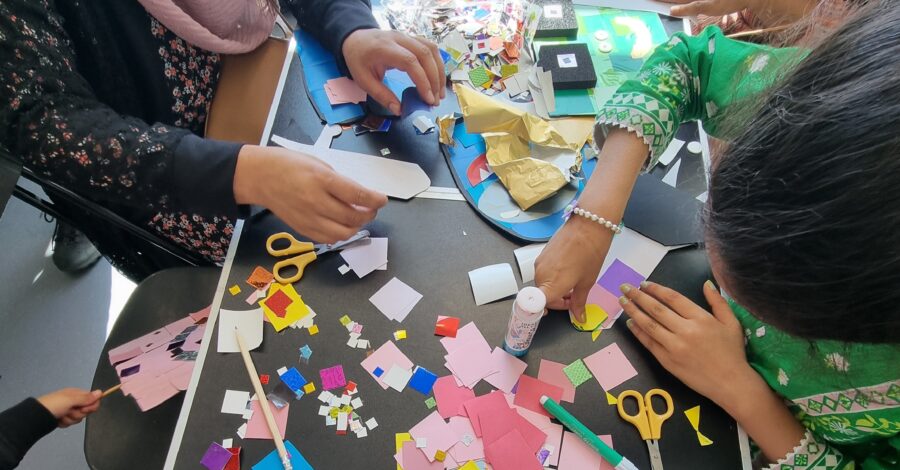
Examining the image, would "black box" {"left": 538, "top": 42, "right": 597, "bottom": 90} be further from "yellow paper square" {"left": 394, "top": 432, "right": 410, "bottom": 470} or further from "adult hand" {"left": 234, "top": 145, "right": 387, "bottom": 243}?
"yellow paper square" {"left": 394, "top": 432, "right": 410, "bottom": 470}

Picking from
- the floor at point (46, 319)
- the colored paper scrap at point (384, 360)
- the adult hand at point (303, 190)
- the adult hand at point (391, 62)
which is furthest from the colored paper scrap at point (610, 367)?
the floor at point (46, 319)

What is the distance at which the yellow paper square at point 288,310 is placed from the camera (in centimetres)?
67

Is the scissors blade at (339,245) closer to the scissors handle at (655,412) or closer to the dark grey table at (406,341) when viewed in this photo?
the dark grey table at (406,341)

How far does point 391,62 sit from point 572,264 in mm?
425

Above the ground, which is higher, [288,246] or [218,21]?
[218,21]

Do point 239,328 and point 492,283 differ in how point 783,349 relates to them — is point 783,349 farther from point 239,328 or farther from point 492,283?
point 239,328

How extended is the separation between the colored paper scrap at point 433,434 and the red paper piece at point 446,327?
103mm

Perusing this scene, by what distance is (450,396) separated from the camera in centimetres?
62

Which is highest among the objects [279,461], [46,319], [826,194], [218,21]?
[218,21]

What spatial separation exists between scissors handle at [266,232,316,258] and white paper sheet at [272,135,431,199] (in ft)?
0.41

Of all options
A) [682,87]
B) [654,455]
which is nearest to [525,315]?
[654,455]

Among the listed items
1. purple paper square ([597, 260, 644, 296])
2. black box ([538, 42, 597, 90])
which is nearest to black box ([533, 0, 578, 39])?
black box ([538, 42, 597, 90])

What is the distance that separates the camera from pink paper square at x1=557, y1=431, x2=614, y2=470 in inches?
23.1

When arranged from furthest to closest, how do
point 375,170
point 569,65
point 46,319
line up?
point 46,319
point 569,65
point 375,170
